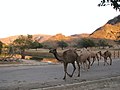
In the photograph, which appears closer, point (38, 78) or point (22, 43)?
point (38, 78)

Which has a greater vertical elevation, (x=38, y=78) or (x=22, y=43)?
(x=22, y=43)

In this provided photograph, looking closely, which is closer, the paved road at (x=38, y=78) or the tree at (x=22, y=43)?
the paved road at (x=38, y=78)

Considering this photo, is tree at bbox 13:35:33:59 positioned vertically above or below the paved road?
above

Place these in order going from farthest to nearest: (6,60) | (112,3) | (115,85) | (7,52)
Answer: (7,52) < (6,60) < (112,3) < (115,85)

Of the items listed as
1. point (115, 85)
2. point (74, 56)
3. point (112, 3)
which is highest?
point (112, 3)

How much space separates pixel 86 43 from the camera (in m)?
106

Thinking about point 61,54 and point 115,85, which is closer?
point 115,85

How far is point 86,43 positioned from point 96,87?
297 ft

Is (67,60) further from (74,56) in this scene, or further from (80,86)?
(80,86)

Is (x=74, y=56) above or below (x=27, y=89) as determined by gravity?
above

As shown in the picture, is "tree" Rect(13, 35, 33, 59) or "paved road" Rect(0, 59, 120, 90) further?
"tree" Rect(13, 35, 33, 59)

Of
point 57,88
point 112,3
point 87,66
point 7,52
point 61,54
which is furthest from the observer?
point 7,52

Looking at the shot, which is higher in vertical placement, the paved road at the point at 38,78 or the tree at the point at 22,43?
the tree at the point at 22,43

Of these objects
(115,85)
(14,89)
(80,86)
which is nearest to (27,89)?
(14,89)
